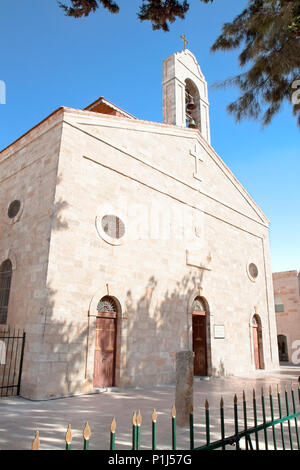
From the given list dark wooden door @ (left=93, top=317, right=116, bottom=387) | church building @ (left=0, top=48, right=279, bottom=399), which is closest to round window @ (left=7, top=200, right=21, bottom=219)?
church building @ (left=0, top=48, right=279, bottom=399)

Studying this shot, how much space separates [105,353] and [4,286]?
3.65 meters

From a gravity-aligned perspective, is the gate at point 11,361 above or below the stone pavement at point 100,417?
above

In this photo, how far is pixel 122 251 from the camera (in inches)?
410

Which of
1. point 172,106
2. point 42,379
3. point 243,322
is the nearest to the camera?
point 42,379

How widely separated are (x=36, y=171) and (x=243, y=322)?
35.7ft

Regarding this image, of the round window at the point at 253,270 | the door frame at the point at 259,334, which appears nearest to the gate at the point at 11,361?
the door frame at the point at 259,334

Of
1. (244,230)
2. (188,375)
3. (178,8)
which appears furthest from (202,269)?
(178,8)

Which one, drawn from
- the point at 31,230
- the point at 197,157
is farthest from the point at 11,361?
the point at 197,157

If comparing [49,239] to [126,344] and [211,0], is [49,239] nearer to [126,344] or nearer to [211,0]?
[126,344]

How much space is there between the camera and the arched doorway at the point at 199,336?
41.9ft

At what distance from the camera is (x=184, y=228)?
13.1 meters

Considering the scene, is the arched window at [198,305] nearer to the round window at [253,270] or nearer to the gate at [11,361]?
the round window at [253,270]

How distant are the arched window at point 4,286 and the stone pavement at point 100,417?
9.05 feet

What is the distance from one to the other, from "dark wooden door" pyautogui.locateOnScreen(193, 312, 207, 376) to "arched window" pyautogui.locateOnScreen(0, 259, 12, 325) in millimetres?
6860
